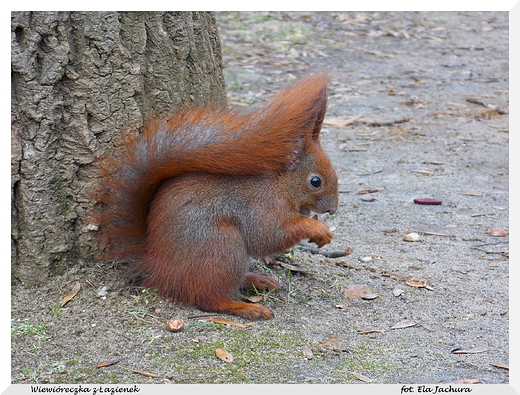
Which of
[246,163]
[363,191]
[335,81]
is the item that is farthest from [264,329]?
[335,81]

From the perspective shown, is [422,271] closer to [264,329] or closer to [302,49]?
[264,329]

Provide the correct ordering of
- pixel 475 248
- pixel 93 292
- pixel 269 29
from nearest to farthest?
pixel 93 292, pixel 475 248, pixel 269 29

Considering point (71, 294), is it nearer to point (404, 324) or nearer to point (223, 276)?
point (223, 276)

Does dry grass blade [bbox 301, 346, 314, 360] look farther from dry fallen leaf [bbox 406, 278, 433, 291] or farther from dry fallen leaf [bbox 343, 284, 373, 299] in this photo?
dry fallen leaf [bbox 406, 278, 433, 291]

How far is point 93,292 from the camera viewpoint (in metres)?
2.53

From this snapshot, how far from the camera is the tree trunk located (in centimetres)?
233

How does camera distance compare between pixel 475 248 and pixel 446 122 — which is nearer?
pixel 475 248

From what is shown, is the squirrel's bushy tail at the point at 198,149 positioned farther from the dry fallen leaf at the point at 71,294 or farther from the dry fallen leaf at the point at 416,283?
the dry fallen leaf at the point at 416,283

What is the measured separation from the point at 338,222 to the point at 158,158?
1.50 meters

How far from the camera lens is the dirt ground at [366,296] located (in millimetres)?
2195

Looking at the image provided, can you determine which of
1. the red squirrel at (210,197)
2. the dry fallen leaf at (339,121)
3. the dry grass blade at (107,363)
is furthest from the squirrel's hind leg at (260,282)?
the dry fallen leaf at (339,121)

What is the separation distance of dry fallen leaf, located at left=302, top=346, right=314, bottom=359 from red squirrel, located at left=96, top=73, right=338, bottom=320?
237mm

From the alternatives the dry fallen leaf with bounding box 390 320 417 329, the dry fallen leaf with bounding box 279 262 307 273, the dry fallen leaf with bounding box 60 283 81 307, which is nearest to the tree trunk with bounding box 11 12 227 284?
the dry fallen leaf with bounding box 60 283 81 307

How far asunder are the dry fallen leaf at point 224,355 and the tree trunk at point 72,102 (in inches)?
27.5
